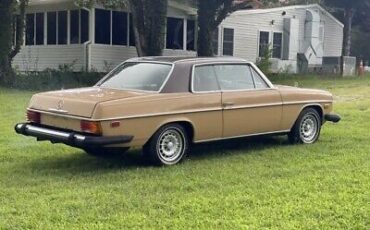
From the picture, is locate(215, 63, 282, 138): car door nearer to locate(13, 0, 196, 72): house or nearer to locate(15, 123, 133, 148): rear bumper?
locate(15, 123, 133, 148): rear bumper

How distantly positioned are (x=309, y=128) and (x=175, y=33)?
1739cm

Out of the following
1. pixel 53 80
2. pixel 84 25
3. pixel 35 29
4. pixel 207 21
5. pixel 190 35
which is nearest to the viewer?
pixel 53 80

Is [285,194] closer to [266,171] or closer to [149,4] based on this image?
[266,171]

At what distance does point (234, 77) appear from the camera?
8.52 m

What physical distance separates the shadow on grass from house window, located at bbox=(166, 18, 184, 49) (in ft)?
55.3

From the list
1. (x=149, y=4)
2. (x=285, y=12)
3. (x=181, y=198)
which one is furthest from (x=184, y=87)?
(x=285, y=12)

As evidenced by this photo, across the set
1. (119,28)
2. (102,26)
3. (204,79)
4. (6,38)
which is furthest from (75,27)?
(204,79)

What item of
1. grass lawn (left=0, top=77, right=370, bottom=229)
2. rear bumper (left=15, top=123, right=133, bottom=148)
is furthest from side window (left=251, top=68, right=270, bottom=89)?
rear bumper (left=15, top=123, right=133, bottom=148)

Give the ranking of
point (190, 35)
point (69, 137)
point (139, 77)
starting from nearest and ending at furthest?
point (69, 137) < point (139, 77) < point (190, 35)

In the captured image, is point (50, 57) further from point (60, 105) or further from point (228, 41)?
point (60, 105)

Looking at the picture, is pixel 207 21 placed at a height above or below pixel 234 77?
above

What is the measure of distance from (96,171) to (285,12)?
83.9 feet

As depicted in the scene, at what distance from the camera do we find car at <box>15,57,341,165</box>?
23.0 feet

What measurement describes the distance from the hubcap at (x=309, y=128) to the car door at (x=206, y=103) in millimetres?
1815
